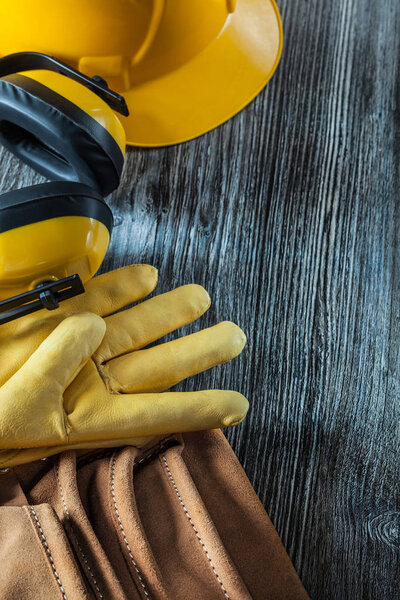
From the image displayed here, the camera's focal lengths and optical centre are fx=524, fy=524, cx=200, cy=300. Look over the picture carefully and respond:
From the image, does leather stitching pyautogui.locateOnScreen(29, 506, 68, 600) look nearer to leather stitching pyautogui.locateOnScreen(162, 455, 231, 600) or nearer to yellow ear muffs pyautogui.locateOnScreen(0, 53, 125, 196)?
leather stitching pyautogui.locateOnScreen(162, 455, 231, 600)

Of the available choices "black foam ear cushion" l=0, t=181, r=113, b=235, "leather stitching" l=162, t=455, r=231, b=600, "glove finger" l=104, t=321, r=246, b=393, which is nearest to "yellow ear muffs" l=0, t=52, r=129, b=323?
"black foam ear cushion" l=0, t=181, r=113, b=235

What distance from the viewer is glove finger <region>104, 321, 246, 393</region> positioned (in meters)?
0.67

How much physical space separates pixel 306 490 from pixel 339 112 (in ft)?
2.00

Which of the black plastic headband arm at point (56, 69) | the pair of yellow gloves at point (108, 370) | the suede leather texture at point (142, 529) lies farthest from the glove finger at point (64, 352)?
the black plastic headband arm at point (56, 69)

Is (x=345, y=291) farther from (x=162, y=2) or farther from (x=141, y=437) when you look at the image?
(x=162, y=2)

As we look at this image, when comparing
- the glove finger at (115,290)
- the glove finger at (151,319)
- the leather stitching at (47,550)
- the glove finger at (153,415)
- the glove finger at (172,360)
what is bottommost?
the leather stitching at (47,550)

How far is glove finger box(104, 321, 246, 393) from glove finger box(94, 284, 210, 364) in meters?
0.02

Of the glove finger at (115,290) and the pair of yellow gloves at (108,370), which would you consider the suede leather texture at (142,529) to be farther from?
the glove finger at (115,290)

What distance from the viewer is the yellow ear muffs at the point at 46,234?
0.56 meters

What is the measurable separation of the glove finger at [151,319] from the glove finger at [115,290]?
0.06 ft

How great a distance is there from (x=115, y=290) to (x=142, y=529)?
0.30 meters

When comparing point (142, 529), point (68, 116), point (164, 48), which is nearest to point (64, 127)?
point (68, 116)

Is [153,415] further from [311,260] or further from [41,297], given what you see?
[311,260]

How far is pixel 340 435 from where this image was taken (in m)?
0.75
